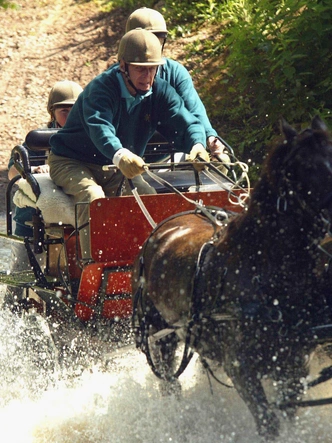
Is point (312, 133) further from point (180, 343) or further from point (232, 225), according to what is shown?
point (180, 343)

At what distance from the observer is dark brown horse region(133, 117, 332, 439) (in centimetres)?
397

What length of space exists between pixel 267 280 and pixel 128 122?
2508 mm

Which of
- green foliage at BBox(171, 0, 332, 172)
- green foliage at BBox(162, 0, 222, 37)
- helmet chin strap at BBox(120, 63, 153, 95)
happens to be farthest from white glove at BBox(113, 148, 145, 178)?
green foliage at BBox(162, 0, 222, 37)

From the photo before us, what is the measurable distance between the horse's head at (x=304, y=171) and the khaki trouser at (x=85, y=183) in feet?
6.91

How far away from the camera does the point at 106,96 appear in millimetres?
6016

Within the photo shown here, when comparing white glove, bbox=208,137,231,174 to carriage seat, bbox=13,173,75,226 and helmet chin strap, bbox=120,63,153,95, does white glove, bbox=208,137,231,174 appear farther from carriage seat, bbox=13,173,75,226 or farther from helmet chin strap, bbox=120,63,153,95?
carriage seat, bbox=13,173,75,226

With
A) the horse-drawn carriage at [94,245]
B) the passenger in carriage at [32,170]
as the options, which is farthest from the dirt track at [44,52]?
the horse-drawn carriage at [94,245]

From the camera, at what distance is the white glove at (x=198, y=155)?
5.79m

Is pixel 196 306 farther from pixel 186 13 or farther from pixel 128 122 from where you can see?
pixel 186 13

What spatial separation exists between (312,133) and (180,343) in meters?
2.01

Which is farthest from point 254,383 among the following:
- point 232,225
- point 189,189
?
point 189,189

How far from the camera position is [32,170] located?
7.47m

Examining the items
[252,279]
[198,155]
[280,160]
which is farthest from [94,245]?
[280,160]

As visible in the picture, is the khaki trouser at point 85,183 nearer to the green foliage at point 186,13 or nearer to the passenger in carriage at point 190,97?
the passenger in carriage at point 190,97
